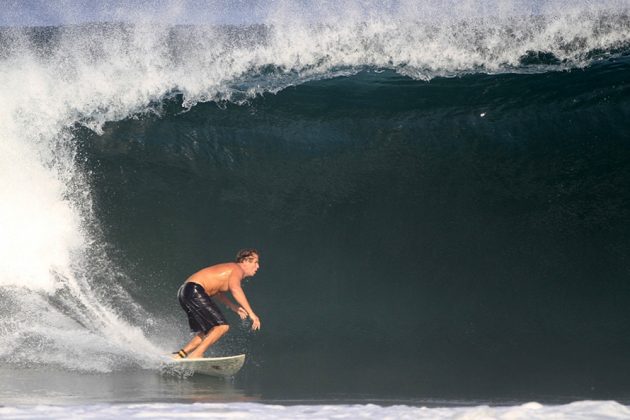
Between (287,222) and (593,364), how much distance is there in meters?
3.32

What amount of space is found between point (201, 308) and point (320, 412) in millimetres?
1986

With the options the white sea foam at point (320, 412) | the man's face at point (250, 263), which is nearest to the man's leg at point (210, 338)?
the man's face at point (250, 263)

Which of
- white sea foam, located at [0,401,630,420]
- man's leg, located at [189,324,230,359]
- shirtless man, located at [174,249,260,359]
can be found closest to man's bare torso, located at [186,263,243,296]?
shirtless man, located at [174,249,260,359]

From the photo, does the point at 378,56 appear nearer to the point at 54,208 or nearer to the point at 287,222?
the point at 287,222

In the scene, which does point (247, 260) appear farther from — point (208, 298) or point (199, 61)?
point (199, 61)

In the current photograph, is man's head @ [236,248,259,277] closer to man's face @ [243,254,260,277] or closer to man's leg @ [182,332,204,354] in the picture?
man's face @ [243,254,260,277]

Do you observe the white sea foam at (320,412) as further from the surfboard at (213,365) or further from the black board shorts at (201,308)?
the black board shorts at (201,308)

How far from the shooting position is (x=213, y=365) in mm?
5219

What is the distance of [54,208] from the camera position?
706 centimetres

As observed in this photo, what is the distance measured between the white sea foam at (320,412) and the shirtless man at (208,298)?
5.04ft

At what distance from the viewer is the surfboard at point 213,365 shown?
5.18m

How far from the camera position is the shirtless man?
213 inches

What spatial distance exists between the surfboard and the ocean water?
0.33 feet

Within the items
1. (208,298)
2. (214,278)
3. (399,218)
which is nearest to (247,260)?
(214,278)
